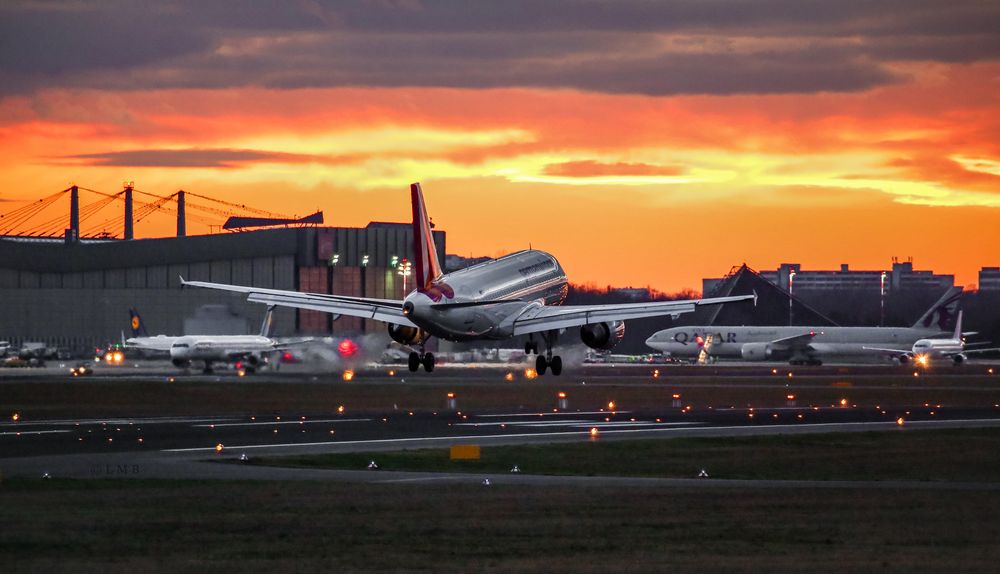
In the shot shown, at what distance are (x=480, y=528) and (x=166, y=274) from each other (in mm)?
159087

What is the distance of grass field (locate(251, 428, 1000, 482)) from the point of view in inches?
1994

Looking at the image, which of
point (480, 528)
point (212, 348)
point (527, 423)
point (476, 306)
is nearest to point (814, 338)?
point (212, 348)

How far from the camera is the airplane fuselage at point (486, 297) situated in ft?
197

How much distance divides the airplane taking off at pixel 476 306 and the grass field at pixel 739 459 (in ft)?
19.4

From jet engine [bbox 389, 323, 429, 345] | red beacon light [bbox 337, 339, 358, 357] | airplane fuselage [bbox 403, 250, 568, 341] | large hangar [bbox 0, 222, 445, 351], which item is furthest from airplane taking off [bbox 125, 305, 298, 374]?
jet engine [bbox 389, 323, 429, 345]

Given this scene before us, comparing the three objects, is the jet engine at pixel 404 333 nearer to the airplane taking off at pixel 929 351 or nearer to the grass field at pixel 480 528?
the grass field at pixel 480 528

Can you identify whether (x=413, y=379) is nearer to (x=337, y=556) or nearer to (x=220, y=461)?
(x=220, y=461)

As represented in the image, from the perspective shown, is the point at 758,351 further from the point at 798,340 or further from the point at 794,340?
the point at 798,340

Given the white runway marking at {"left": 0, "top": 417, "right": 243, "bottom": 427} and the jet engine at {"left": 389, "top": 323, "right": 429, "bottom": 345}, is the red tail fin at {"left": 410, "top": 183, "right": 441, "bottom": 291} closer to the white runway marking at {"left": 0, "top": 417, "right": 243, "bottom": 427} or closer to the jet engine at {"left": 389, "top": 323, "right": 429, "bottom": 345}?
the jet engine at {"left": 389, "top": 323, "right": 429, "bottom": 345}

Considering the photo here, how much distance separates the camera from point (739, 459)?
55.6 meters

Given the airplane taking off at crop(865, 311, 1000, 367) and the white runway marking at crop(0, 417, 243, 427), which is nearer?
the white runway marking at crop(0, 417, 243, 427)

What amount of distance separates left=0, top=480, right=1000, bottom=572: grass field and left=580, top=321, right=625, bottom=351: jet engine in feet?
73.2

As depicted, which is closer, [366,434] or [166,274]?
[366,434]

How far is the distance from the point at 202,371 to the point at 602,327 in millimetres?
80732
